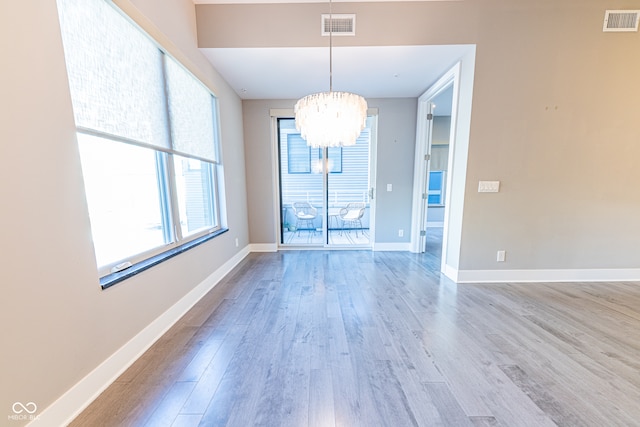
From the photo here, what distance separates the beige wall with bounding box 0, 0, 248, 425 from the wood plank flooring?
358 mm

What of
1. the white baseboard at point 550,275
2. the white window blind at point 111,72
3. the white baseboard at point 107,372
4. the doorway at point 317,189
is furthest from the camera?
the doorway at point 317,189

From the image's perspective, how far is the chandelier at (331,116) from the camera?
1901mm

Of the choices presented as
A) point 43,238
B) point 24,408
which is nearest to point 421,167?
point 43,238

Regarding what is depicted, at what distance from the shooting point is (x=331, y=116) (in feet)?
6.30

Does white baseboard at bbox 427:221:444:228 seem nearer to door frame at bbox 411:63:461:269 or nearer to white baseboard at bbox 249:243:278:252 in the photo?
door frame at bbox 411:63:461:269

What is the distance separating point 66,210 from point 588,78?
4688mm

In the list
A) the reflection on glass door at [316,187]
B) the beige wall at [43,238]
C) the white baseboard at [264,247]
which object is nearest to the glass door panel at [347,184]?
the reflection on glass door at [316,187]

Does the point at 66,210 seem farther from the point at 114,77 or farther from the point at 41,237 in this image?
the point at 114,77

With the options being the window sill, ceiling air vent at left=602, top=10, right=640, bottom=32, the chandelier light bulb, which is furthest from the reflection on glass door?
ceiling air vent at left=602, top=10, right=640, bottom=32

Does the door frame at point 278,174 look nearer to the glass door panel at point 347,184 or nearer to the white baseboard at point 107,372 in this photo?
the glass door panel at point 347,184

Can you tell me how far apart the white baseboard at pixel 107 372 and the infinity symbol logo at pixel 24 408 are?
0.05 meters

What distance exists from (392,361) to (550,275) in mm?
2653

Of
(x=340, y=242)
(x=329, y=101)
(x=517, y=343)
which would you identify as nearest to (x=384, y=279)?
(x=517, y=343)

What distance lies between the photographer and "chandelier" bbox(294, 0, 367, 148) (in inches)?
74.9
